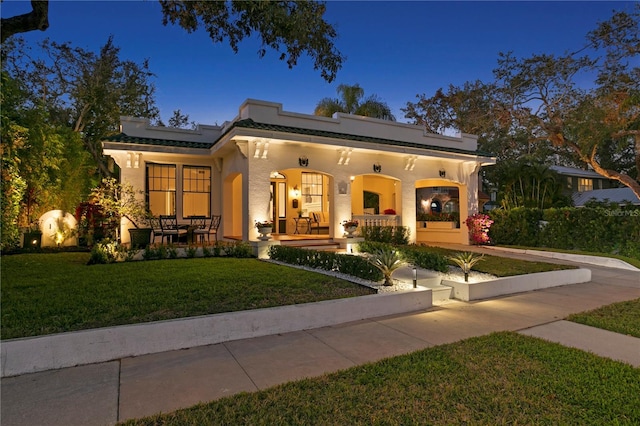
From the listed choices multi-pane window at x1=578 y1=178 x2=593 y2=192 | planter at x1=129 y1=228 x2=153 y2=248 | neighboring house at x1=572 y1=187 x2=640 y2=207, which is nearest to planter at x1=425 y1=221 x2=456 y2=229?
planter at x1=129 y1=228 x2=153 y2=248

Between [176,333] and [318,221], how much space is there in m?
11.3

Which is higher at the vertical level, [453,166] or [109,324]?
[453,166]

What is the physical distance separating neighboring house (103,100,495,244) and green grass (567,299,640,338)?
757 cm

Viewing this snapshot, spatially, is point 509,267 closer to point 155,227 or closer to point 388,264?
point 388,264

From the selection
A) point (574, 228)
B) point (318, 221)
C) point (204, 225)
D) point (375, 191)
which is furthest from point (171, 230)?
point (574, 228)

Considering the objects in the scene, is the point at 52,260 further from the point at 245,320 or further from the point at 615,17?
the point at 615,17

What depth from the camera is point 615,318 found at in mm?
5449

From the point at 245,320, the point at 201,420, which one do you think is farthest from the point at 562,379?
the point at 245,320

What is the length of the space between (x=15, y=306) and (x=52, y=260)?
4.95m

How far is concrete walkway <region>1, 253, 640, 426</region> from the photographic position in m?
2.99

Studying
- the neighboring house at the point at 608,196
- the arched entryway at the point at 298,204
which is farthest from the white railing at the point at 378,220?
the neighboring house at the point at 608,196

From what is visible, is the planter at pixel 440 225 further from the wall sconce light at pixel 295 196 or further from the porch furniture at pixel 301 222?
the wall sconce light at pixel 295 196

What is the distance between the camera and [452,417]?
2.73 meters

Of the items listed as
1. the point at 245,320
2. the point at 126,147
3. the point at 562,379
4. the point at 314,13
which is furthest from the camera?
the point at 126,147
